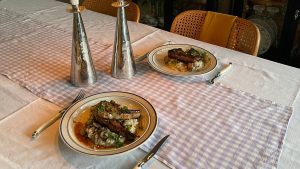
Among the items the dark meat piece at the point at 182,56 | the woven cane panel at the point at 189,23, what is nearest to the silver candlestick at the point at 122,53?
the dark meat piece at the point at 182,56

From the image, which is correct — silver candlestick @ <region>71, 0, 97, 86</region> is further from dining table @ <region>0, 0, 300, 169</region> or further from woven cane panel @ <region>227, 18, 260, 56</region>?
woven cane panel @ <region>227, 18, 260, 56</region>

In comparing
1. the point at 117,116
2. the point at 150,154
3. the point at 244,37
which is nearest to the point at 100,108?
the point at 117,116

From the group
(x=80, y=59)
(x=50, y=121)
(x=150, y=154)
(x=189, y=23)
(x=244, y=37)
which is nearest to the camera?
(x=150, y=154)

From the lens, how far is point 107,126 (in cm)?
67

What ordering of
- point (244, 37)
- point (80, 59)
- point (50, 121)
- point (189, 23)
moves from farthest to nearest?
point (189, 23)
point (244, 37)
point (80, 59)
point (50, 121)

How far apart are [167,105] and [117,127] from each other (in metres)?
0.19

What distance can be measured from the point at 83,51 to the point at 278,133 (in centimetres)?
59

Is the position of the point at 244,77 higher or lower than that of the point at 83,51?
lower

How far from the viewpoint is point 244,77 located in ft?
3.07

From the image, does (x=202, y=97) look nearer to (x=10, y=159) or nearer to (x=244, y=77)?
(x=244, y=77)

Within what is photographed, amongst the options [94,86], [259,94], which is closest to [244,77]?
[259,94]

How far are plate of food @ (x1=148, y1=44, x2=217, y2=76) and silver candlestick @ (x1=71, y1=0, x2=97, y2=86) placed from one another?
0.21 m

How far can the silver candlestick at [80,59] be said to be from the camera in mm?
849

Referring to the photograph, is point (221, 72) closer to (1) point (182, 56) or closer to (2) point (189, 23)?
(1) point (182, 56)
